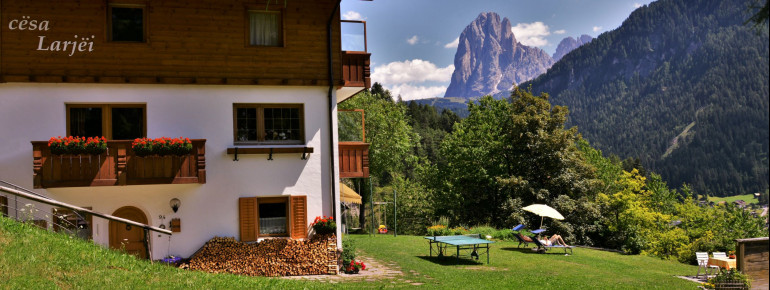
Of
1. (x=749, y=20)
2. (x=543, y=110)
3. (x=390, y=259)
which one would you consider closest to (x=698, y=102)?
(x=543, y=110)

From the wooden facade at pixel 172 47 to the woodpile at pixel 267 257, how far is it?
4226mm

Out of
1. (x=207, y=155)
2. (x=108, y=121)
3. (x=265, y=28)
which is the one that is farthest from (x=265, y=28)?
(x=108, y=121)

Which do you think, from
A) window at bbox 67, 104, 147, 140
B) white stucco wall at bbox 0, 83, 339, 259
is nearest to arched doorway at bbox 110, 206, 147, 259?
white stucco wall at bbox 0, 83, 339, 259

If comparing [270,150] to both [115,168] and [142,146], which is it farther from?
[115,168]

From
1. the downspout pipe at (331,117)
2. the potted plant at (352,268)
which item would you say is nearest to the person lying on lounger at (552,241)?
the potted plant at (352,268)

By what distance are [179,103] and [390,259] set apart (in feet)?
26.1

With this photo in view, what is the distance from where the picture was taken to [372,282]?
45.3 ft

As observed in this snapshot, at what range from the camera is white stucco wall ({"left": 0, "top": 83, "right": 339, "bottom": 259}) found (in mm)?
14320

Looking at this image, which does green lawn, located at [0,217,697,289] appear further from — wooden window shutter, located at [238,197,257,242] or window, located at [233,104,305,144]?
window, located at [233,104,305,144]

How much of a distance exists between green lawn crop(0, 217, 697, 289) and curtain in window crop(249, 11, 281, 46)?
21.6 ft

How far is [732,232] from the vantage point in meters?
29.2

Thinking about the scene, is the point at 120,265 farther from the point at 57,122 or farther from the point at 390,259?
the point at 390,259

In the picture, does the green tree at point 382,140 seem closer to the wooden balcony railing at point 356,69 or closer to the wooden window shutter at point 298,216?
the wooden balcony railing at point 356,69

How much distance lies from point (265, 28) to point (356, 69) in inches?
108
